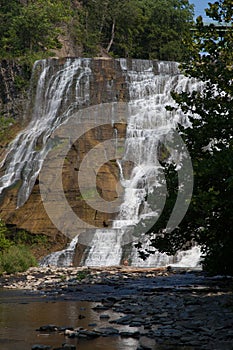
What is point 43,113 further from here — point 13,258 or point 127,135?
point 13,258

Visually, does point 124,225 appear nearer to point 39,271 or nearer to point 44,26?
point 39,271

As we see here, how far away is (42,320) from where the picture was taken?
15594 millimetres

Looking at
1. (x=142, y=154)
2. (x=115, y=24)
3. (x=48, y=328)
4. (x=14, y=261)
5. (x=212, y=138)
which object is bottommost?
(x=14, y=261)

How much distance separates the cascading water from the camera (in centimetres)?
3884

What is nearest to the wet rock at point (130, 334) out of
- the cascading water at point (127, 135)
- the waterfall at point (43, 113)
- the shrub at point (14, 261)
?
the shrub at point (14, 261)

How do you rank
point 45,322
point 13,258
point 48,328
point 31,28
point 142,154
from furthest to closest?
point 31,28 → point 142,154 → point 13,258 → point 45,322 → point 48,328

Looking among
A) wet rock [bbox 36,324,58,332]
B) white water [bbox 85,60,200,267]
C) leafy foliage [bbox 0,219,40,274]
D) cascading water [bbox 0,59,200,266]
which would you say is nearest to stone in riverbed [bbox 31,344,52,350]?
wet rock [bbox 36,324,58,332]

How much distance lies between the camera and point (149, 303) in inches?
698

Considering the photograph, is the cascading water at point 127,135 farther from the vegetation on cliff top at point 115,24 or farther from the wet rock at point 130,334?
the wet rock at point 130,334

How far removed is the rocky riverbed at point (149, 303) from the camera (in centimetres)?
1269

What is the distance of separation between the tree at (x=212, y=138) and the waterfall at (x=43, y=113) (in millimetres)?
25989

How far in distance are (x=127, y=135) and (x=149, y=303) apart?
3069 cm

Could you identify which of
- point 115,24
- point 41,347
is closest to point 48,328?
point 41,347

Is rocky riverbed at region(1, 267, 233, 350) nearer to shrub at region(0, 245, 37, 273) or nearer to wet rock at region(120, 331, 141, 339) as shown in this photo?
wet rock at region(120, 331, 141, 339)
